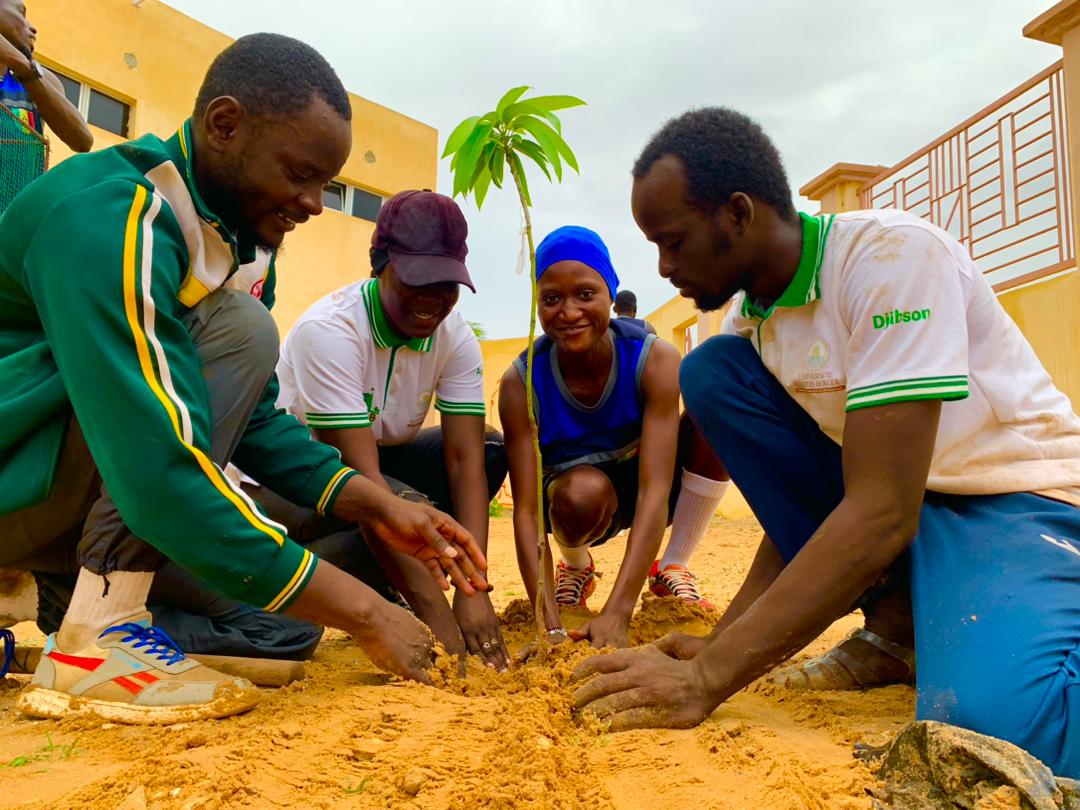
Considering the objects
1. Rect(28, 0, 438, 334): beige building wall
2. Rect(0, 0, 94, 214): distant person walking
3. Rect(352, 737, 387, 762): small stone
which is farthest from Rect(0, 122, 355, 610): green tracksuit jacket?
Rect(28, 0, 438, 334): beige building wall

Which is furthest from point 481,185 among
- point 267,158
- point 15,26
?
point 15,26

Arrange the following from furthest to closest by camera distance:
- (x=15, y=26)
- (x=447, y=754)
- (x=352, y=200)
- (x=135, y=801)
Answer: (x=352, y=200) → (x=15, y=26) → (x=447, y=754) → (x=135, y=801)

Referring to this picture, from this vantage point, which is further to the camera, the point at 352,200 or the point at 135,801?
the point at 352,200

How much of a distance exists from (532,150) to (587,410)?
Result: 3.81 ft

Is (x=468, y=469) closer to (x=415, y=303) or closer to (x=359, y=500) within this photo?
(x=415, y=303)

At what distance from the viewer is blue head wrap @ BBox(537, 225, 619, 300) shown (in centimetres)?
274

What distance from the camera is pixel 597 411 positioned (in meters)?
2.88

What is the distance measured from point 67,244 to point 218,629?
1053mm

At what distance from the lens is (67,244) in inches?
59.9

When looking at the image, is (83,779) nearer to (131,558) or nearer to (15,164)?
(131,558)

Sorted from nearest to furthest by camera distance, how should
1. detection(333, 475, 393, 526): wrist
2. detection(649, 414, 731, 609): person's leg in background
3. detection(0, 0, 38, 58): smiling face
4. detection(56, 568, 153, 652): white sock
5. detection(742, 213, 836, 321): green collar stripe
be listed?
detection(56, 568, 153, 652): white sock
detection(742, 213, 836, 321): green collar stripe
detection(333, 475, 393, 526): wrist
detection(649, 414, 731, 609): person's leg in background
detection(0, 0, 38, 58): smiling face

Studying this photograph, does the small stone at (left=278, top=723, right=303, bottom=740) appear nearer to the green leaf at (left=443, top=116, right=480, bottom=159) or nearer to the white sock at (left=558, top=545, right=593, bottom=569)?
the green leaf at (left=443, top=116, right=480, bottom=159)

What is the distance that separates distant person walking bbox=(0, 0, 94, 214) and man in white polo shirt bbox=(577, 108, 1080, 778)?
2874 millimetres

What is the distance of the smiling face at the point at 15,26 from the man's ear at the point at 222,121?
2193 mm
